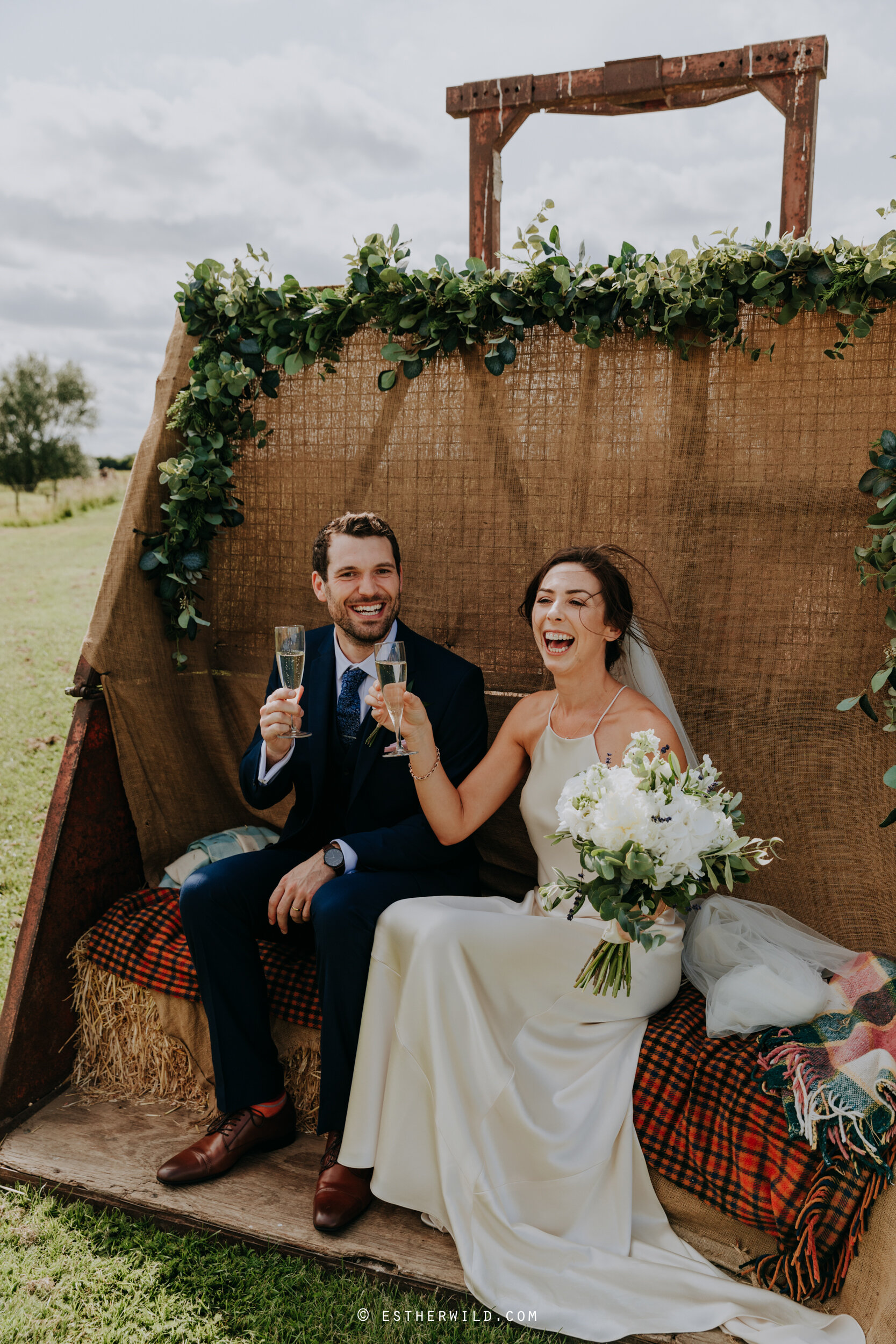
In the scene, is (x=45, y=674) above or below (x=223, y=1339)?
above

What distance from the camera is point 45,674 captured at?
8.37 m

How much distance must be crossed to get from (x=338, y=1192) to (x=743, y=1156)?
1.17m

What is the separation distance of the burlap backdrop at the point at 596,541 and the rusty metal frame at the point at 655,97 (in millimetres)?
751

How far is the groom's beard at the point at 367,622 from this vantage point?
320cm

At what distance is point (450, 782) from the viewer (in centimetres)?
310

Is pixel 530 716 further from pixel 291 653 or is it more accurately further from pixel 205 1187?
pixel 205 1187

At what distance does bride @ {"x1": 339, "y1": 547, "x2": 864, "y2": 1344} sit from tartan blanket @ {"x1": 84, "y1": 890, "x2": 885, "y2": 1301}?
2.5 inches

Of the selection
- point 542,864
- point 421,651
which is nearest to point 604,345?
point 421,651

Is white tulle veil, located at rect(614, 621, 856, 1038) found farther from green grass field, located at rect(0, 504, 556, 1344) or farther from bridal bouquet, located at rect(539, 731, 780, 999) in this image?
green grass field, located at rect(0, 504, 556, 1344)

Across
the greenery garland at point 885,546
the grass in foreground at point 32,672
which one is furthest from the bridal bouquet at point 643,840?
the grass in foreground at point 32,672

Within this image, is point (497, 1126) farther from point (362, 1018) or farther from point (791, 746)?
point (791, 746)

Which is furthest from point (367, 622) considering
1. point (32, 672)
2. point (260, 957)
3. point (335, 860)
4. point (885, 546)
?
point (32, 672)

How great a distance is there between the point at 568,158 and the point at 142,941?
3790 mm

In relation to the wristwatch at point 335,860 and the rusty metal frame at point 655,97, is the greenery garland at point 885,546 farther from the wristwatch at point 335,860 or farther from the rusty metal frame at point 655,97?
the wristwatch at point 335,860
